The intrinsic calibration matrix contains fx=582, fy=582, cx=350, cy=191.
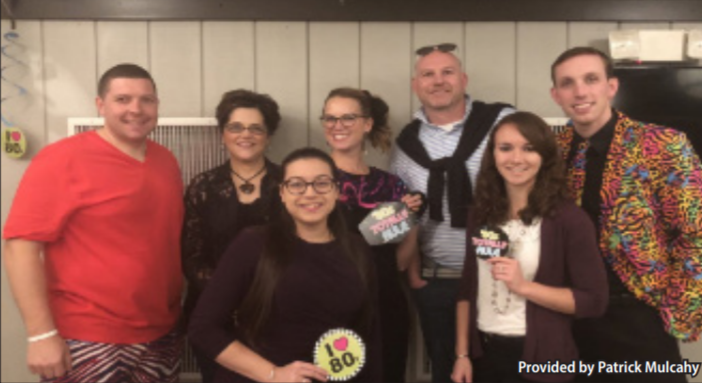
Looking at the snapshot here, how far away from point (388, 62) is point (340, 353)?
1441 millimetres

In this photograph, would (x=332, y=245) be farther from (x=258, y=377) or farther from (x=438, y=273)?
(x=438, y=273)

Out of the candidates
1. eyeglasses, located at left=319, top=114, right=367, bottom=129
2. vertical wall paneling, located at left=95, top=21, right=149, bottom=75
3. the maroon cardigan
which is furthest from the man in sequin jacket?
vertical wall paneling, located at left=95, top=21, right=149, bottom=75

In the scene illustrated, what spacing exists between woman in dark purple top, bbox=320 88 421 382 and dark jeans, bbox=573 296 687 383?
0.64m

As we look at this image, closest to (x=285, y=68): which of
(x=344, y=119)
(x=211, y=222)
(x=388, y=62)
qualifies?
(x=388, y=62)

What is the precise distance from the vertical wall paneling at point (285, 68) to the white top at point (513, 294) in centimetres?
119

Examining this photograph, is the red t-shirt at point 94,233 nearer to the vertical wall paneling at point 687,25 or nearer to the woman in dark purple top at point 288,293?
the woman in dark purple top at point 288,293

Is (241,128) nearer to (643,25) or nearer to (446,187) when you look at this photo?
(446,187)

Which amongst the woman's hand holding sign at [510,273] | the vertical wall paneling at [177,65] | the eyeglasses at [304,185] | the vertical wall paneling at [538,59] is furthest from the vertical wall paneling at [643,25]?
the vertical wall paneling at [177,65]

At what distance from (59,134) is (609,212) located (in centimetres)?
219

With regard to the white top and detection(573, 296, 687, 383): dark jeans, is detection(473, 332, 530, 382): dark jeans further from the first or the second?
detection(573, 296, 687, 383): dark jeans

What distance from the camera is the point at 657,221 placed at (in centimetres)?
174

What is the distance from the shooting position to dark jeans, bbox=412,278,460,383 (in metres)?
2.16

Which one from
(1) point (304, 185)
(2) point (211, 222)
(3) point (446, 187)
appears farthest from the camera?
(3) point (446, 187)

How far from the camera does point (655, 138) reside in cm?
172
